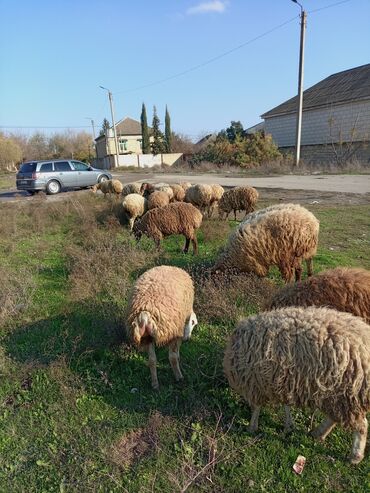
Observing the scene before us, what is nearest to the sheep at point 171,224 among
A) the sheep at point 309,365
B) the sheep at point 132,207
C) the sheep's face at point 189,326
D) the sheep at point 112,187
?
the sheep at point 132,207

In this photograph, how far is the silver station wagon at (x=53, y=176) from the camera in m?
20.1

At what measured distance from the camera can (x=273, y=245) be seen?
5836 mm

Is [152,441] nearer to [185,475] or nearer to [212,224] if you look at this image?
[185,475]

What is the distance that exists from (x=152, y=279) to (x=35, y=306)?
91.0 inches

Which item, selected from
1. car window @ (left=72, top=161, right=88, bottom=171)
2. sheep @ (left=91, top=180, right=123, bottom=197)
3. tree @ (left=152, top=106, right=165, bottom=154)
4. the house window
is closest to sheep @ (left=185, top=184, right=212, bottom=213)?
sheep @ (left=91, top=180, right=123, bottom=197)

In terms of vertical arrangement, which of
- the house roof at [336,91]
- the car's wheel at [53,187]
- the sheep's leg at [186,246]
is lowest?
the sheep's leg at [186,246]

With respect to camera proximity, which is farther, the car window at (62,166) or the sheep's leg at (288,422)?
the car window at (62,166)

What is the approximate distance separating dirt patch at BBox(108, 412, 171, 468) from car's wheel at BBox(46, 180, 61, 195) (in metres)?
19.3

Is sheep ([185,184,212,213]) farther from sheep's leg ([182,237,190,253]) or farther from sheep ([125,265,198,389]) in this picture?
sheep ([125,265,198,389])

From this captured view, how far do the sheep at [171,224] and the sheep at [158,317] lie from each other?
398 centimetres

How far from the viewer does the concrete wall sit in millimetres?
31750

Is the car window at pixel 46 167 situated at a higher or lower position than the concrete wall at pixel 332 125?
lower

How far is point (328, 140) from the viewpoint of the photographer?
112 feet

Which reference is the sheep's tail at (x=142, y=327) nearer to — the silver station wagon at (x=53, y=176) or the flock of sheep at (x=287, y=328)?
the flock of sheep at (x=287, y=328)
